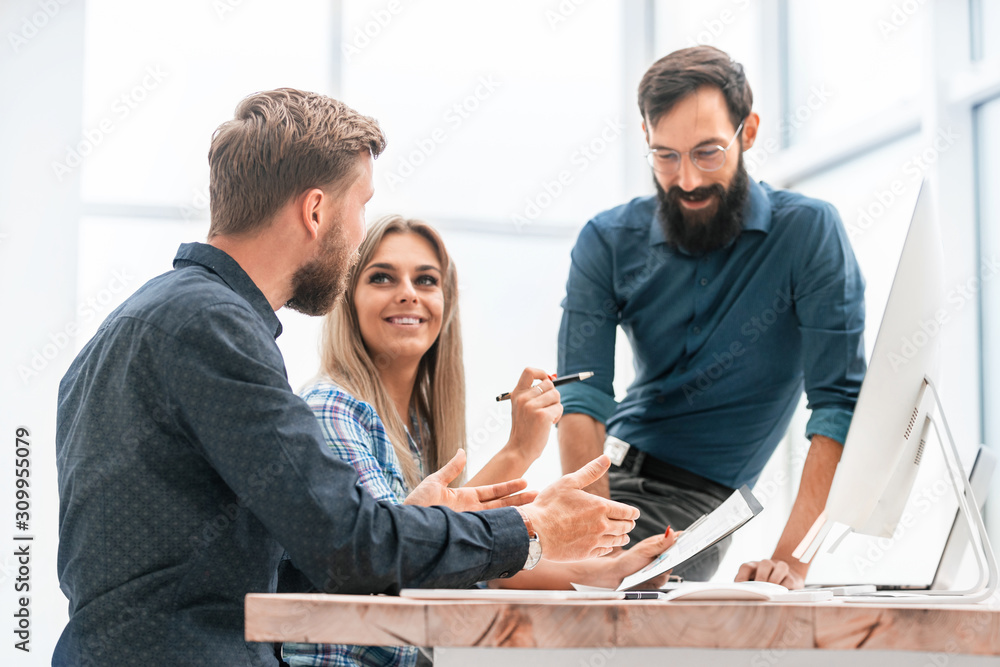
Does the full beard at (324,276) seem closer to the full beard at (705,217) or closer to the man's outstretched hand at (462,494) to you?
the man's outstretched hand at (462,494)

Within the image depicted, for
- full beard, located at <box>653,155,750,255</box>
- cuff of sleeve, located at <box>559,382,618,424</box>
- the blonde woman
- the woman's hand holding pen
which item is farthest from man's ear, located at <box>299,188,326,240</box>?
full beard, located at <box>653,155,750,255</box>

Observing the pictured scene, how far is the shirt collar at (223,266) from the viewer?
116 centimetres

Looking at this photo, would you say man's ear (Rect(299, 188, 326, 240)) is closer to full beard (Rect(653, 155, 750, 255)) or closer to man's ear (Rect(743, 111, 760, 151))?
full beard (Rect(653, 155, 750, 255))

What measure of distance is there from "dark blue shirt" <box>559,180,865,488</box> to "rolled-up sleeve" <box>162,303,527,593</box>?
3.78ft

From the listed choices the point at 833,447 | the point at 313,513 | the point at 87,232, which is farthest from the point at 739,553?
the point at 313,513

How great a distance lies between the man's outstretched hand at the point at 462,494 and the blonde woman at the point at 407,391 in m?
0.22

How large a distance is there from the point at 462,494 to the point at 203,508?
37 centimetres

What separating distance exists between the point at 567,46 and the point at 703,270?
2485 mm

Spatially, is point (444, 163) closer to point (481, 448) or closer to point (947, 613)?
point (481, 448)

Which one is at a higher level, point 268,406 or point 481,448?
point 268,406

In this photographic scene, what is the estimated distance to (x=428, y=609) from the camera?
0.75 meters

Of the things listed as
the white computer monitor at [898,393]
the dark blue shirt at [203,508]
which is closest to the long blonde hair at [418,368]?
the dark blue shirt at [203,508]

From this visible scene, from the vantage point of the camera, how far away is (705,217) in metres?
2.09

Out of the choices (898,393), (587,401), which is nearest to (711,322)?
(587,401)
